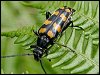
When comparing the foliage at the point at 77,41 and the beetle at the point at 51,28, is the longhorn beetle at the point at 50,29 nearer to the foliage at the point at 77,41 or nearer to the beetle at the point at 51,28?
the beetle at the point at 51,28

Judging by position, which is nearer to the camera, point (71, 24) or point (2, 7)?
point (71, 24)

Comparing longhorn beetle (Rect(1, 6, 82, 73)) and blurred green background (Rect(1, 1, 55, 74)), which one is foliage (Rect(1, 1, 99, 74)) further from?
blurred green background (Rect(1, 1, 55, 74))

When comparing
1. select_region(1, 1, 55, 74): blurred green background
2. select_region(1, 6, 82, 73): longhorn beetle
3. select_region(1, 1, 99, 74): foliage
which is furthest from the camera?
select_region(1, 1, 55, 74): blurred green background

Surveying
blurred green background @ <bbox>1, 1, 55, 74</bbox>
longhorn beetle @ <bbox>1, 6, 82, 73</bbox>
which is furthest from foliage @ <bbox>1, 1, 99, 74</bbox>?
blurred green background @ <bbox>1, 1, 55, 74</bbox>

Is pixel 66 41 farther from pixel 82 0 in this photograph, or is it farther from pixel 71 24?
pixel 82 0

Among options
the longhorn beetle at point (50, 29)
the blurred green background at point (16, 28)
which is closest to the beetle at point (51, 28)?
the longhorn beetle at point (50, 29)

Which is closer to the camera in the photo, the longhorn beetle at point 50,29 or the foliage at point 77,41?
the foliage at point 77,41

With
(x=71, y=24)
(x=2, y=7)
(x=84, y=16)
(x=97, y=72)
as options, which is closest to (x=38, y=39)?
(x=71, y=24)
